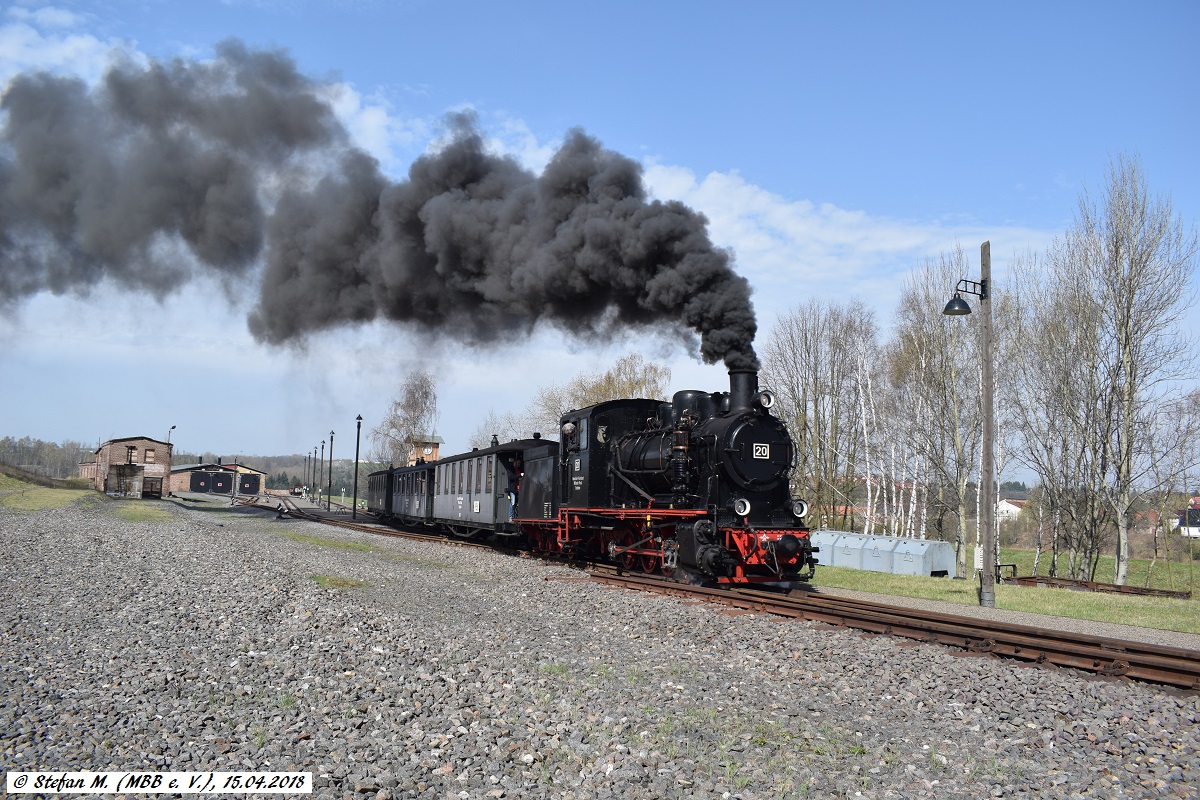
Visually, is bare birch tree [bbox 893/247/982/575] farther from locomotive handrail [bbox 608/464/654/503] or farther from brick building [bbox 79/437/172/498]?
brick building [bbox 79/437/172/498]

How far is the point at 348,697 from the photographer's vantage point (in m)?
5.77

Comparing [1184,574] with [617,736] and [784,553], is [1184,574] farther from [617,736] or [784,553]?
[617,736]

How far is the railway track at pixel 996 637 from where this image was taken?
21.9 ft

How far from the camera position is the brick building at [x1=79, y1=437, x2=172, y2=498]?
54219 mm

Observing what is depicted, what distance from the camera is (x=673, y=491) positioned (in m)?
12.9

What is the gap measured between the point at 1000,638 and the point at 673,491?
228 inches

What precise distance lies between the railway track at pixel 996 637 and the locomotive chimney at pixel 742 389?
288 cm

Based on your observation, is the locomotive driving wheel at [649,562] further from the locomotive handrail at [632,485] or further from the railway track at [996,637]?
the railway track at [996,637]

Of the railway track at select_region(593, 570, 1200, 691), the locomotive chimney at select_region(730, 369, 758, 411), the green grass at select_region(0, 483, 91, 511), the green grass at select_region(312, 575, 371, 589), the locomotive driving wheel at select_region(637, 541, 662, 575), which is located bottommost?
the green grass at select_region(0, 483, 91, 511)

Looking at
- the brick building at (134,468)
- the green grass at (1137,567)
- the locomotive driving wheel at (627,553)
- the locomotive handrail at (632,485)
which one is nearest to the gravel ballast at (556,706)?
the locomotive handrail at (632,485)

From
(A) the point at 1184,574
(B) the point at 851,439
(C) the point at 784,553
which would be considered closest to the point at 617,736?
(C) the point at 784,553

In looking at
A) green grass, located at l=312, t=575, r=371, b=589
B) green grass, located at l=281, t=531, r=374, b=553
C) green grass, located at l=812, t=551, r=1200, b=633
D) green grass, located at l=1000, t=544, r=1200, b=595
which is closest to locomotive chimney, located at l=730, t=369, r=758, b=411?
green grass, located at l=812, t=551, r=1200, b=633

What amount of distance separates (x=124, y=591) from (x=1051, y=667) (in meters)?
11.1

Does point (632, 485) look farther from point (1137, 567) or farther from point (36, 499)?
point (36, 499)
